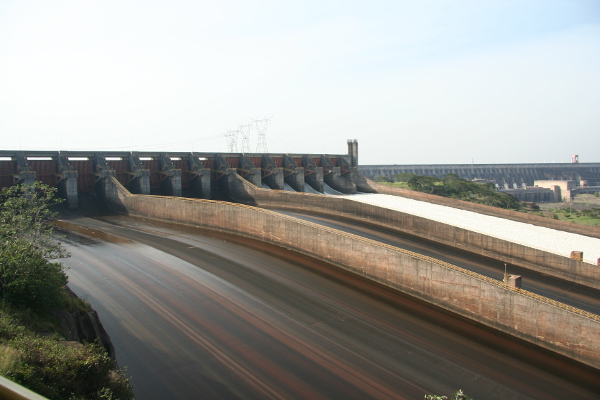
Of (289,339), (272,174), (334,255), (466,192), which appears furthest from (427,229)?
(466,192)

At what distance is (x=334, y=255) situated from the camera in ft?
70.9

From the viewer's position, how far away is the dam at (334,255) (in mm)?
13961

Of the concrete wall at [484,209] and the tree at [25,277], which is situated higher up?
the tree at [25,277]

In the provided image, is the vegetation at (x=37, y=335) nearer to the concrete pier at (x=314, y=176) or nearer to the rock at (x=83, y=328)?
the rock at (x=83, y=328)

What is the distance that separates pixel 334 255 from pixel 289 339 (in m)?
8.42

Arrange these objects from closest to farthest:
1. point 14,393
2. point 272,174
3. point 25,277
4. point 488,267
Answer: point 14,393 → point 25,277 → point 488,267 → point 272,174

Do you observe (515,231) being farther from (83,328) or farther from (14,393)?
(14,393)

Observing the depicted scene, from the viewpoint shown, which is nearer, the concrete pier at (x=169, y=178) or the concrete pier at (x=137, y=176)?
the concrete pier at (x=137, y=176)

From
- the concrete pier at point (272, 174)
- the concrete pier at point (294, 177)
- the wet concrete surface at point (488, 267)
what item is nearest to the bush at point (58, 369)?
the wet concrete surface at point (488, 267)

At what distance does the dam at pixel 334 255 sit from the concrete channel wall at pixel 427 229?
0.20 feet

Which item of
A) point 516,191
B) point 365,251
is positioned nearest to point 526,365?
point 365,251

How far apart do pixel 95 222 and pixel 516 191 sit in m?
100

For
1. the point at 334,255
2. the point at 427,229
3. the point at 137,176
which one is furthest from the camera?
the point at 137,176

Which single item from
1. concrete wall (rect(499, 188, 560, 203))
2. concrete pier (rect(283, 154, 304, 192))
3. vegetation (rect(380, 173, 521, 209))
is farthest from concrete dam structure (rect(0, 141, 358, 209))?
concrete wall (rect(499, 188, 560, 203))
